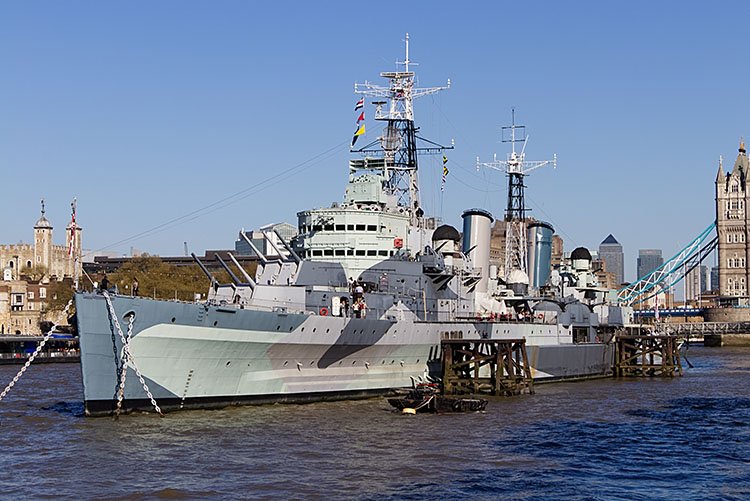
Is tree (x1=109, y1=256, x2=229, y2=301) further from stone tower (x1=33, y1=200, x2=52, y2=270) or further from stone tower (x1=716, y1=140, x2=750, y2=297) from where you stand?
stone tower (x1=716, y1=140, x2=750, y2=297)

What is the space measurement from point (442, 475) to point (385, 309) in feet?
49.0

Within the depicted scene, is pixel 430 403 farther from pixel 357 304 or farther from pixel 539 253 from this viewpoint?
pixel 539 253

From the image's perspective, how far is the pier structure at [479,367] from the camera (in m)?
40.3

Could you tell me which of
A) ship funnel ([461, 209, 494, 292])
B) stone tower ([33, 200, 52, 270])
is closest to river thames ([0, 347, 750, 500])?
ship funnel ([461, 209, 494, 292])

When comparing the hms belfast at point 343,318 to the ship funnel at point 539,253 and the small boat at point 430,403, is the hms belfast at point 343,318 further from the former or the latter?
the ship funnel at point 539,253

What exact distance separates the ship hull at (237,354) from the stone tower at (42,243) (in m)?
116

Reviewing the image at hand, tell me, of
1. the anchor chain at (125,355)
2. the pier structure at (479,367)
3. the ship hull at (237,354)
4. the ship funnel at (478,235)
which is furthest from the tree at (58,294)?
the anchor chain at (125,355)

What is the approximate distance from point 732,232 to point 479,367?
14474cm

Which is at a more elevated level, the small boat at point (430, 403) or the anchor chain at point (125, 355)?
the anchor chain at point (125, 355)

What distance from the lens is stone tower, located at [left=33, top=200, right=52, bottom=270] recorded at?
145250mm

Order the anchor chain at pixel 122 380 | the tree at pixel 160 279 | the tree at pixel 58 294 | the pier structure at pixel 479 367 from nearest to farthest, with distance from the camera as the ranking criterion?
1. the anchor chain at pixel 122 380
2. the pier structure at pixel 479 367
3. the tree at pixel 160 279
4. the tree at pixel 58 294

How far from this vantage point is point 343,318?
113 ft

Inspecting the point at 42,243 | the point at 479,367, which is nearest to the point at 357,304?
the point at 479,367

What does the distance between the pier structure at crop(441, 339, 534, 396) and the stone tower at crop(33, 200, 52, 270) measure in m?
115
